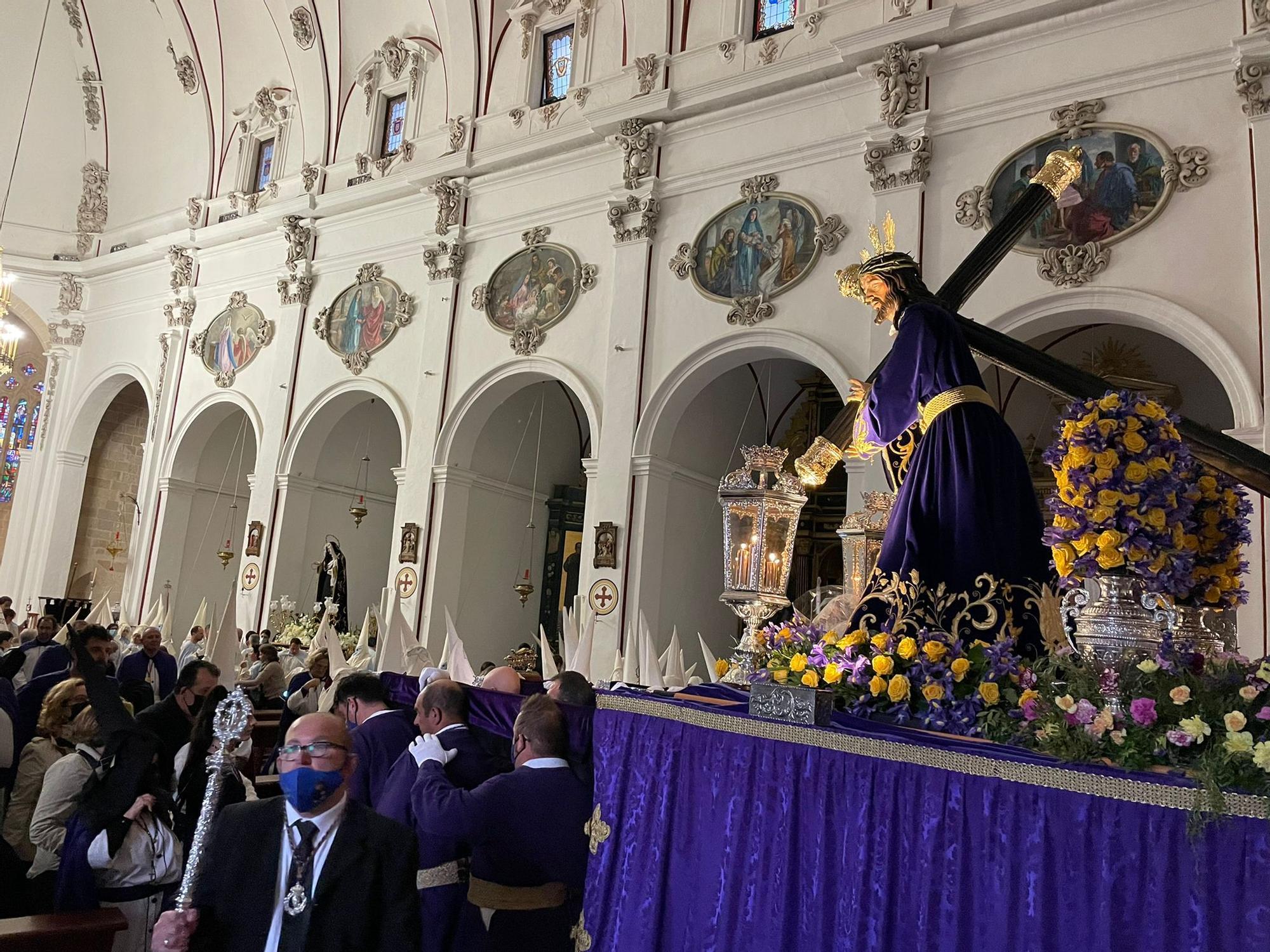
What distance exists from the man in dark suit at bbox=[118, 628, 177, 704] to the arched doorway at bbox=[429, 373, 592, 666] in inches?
178

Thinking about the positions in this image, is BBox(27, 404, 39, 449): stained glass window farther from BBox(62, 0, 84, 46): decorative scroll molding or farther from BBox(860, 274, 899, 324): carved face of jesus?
BBox(860, 274, 899, 324): carved face of jesus

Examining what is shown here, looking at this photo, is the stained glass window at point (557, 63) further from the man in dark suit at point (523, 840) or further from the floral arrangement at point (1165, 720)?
the floral arrangement at point (1165, 720)

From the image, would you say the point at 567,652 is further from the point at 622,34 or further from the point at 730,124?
the point at 622,34

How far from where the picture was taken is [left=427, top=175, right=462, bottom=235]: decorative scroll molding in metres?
15.3

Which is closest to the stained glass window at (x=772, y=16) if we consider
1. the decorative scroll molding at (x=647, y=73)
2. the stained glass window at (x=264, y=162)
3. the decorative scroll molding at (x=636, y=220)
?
the decorative scroll molding at (x=647, y=73)

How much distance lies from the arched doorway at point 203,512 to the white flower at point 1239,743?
17.7m

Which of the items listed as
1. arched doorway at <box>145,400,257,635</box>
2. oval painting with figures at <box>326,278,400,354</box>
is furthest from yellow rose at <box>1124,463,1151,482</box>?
arched doorway at <box>145,400,257,635</box>

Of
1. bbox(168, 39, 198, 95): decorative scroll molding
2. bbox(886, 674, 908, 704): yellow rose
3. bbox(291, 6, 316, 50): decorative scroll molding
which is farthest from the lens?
bbox(168, 39, 198, 95): decorative scroll molding

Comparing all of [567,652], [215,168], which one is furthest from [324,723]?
[215,168]

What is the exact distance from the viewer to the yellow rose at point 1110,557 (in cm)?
331

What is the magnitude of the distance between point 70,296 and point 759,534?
21281mm

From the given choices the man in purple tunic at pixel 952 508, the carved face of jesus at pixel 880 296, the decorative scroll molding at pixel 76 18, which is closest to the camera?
the man in purple tunic at pixel 952 508

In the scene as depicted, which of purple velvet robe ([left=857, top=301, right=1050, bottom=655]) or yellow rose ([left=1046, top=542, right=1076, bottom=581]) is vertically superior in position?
purple velvet robe ([left=857, top=301, right=1050, bottom=655])

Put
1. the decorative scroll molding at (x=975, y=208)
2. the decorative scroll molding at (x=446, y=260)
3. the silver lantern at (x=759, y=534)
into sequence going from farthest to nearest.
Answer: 1. the decorative scroll molding at (x=446, y=260)
2. the decorative scroll molding at (x=975, y=208)
3. the silver lantern at (x=759, y=534)
